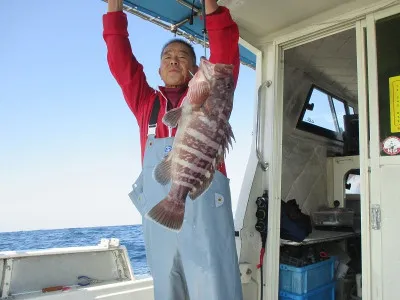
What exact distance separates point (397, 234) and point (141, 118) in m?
2.30

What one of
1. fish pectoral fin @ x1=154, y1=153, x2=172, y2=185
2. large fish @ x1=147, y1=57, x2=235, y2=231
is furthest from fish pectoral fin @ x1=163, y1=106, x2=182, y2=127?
fish pectoral fin @ x1=154, y1=153, x2=172, y2=185

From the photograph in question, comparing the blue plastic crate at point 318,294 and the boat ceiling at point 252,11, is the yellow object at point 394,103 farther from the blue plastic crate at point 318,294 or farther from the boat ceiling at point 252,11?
the blue plastic crate at point 318,294

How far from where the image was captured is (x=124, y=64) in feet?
8.57

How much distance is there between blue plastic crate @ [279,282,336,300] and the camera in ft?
13.3

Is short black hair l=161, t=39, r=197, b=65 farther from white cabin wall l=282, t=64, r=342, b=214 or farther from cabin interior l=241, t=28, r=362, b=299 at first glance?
white cabin wall l=282, t=64, r=342, b=214

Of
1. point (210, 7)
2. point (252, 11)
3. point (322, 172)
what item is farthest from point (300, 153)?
point (210, 7)

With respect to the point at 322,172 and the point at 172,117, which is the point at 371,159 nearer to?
the point at 172,117

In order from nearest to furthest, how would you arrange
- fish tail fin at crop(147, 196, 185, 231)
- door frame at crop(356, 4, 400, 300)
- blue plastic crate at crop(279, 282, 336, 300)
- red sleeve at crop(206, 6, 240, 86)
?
1. fish tail fin at crop(147, 196, 185, 231)
2. red sleeve at crop(206, 6, 240, 86)
3. door frame at crop(356, 4, 400, 300)
4. blue plastic crate at crop(279, 282, 336, 300)

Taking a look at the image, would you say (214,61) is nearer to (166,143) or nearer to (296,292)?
(166,143)

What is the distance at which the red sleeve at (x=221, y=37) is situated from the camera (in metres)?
2.24

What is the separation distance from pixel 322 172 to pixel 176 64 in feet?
15.0

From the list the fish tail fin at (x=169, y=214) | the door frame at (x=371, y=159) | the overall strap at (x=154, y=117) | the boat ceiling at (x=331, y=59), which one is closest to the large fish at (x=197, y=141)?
the fish tail fin at (x=169, y=214)

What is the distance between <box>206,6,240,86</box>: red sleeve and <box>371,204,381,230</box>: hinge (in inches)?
75.0

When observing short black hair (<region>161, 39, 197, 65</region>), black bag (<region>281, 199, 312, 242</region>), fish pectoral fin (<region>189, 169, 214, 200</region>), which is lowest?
A: black bag (<region>281, 199, 312, 242</region>)
